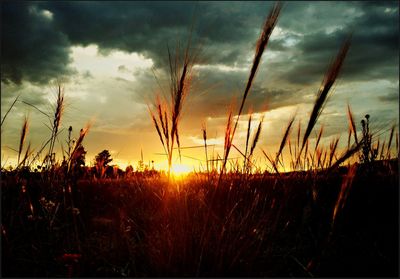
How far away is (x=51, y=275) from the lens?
6.75 feet

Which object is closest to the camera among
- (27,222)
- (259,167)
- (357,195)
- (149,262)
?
(149,262)

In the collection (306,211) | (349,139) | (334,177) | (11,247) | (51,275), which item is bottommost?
(51,275)

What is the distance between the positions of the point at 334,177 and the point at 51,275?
2.36 metres

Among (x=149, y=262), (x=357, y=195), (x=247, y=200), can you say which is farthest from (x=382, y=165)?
(x=149, y=262)

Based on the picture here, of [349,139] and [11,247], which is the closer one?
[11,247]

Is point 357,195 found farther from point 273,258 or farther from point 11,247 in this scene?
point 11,247

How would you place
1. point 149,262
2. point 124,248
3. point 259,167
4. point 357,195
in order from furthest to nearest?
point 259,167 → point 357,195 → point 124,248 → point 149,262

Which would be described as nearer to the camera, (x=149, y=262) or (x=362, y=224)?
(x=149, y=262)

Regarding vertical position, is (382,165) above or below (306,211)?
above

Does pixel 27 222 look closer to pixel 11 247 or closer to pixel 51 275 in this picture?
pixel 11 247

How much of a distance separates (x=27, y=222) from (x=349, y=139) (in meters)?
2.73

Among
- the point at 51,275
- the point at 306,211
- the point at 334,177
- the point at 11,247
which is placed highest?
the point at 334,177

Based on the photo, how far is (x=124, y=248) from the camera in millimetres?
2186

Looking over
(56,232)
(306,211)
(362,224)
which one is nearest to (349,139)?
(362,224)
